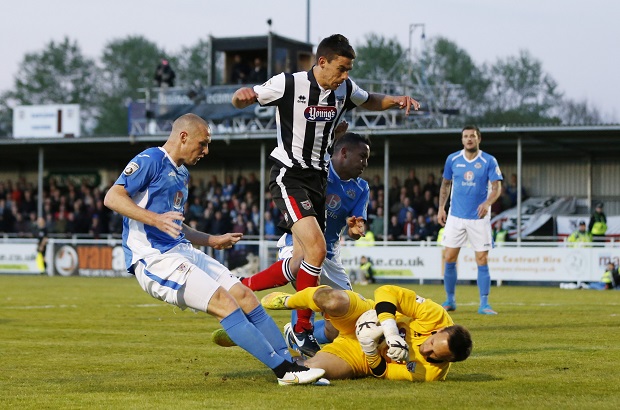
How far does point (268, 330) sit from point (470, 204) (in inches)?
314

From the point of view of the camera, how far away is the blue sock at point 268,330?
23.1 ft

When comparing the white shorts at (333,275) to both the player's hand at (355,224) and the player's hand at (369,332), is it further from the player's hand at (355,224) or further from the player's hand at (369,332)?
the player's hand at (369,332)

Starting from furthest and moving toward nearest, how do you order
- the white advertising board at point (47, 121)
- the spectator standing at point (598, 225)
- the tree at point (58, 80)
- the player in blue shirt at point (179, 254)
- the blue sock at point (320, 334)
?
the tree at point (58, 80) < the white advertising board at point (47, 121) < the spectator standing at point (598, 225) < the blue sock at point (320, 334) < the player in blue shirt at point (179, 254)

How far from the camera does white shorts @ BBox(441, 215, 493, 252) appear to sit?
1441cm

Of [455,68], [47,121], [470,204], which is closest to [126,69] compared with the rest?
[455,68]

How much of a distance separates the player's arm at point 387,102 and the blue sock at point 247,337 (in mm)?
2942

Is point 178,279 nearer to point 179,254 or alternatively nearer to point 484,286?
point 179,254

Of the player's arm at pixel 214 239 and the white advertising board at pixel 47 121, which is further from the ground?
the white advertising board at pixel 47 121

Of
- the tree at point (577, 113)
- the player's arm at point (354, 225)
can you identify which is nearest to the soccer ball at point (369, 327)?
the player's arm at point (354, 225)

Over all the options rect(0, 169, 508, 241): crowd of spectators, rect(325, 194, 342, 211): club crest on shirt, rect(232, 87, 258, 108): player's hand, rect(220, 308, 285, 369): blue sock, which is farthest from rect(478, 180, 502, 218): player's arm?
rect(0, 169, 508, 241): crowd of spectators

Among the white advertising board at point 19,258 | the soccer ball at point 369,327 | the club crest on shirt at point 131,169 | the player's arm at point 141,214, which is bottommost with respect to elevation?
the white advertising board at point 19,258

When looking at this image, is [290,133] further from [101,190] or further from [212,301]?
[101,190]

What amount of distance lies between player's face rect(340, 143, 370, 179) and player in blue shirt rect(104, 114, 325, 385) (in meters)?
2.27

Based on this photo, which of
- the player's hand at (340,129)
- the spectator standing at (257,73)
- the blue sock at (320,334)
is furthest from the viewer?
the spectator standing at (257,73)
